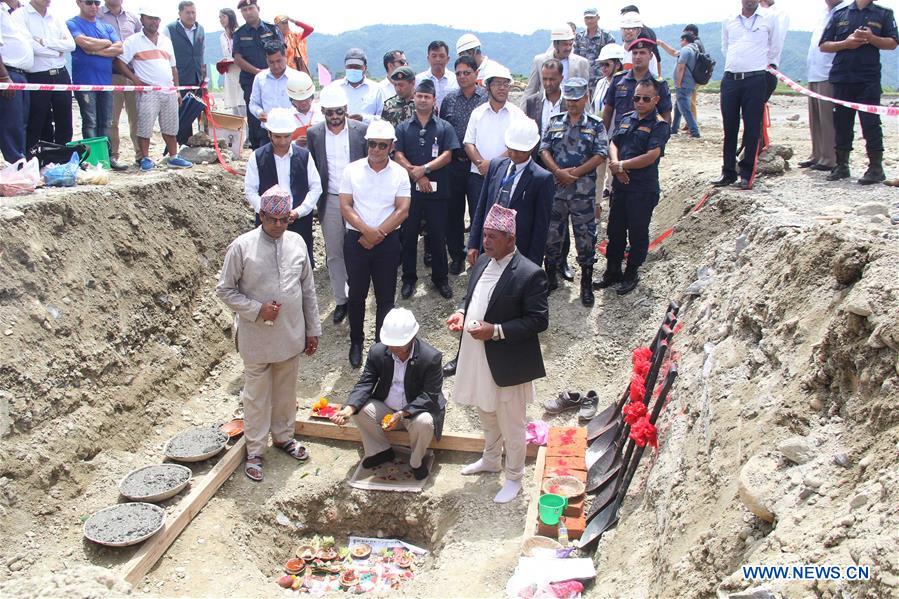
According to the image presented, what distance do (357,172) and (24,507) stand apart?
3.75 meters

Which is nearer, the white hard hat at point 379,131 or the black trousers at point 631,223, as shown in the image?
the white hard hat at point 379,131

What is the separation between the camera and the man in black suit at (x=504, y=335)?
15.4 ft

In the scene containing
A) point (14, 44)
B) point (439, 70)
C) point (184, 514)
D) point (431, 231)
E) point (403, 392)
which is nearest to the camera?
point (184, 514)

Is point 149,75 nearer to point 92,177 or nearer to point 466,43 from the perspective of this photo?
point 92,177

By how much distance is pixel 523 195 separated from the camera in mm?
6191

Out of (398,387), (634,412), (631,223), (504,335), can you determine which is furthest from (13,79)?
(634,412)

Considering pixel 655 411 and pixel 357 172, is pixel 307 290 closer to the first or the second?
pixel 357 172

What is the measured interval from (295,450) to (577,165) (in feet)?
12.8

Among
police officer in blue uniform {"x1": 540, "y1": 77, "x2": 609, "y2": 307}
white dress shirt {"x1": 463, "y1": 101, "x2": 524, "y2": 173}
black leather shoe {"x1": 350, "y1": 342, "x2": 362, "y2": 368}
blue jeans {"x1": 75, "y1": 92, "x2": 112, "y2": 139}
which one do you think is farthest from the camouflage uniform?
blue jeans {"x1": 75, "y1": 92, "x2": 112, "y2": 139}

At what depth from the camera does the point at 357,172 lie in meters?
6.44

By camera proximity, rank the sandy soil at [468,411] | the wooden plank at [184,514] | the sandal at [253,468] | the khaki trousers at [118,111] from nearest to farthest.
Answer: the sandy soil at [468,411], the wooden plank at [184,514], the sandal at [253,468], the khaki trousers at [118,111]

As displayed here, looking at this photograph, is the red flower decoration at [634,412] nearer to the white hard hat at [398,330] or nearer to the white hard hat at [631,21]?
the white hard hat at [398,330]

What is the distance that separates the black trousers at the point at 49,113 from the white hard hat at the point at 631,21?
22.3ft

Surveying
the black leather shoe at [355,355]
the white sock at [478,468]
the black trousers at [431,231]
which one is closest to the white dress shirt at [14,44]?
the black trousers at [431,231]
